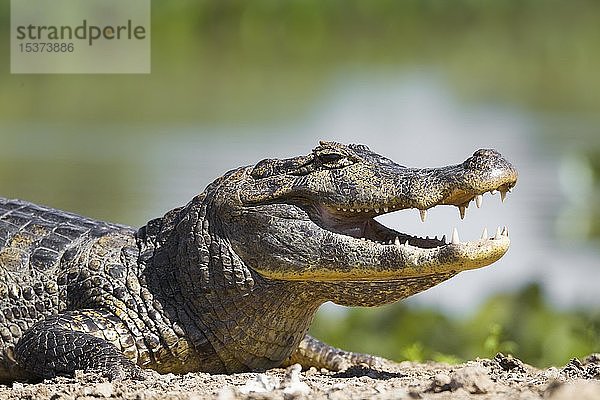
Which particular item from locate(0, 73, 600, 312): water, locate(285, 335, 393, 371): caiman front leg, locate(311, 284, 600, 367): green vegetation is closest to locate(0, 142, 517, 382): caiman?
locate(285, 335, 393, 371): caiman front leg

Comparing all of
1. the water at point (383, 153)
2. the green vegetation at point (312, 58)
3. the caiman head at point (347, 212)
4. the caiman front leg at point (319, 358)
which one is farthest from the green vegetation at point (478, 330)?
the green vegetation at point (312, 58)

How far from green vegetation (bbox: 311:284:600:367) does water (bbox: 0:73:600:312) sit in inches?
17.2

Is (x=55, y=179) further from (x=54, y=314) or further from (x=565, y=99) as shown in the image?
(x=565, y=99)

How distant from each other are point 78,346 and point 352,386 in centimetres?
128

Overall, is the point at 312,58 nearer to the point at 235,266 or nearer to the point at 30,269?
the point at 30,269

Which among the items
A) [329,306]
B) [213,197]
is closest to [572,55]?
[329,306]

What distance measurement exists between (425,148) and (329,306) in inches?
242

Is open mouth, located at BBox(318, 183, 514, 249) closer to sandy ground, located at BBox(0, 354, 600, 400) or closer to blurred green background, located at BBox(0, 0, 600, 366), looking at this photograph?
sandy ground, located at BBox(0, 354, 600, 400)

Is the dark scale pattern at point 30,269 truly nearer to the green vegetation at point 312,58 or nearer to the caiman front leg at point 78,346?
the caiman front leg at point 78,346

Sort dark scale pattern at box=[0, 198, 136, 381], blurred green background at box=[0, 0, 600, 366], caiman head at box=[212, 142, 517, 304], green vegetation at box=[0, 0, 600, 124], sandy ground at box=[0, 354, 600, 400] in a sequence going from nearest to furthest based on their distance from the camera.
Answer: sandy ground at box=[0, 354, 600, 400]
caiman head at box=[212, 142, 517, 304]
dark scale pattern at box=[0, 198, 136, 381]
blurred green background at box=[0, 0, 600, 366]
green vegetation at box=[0, 0, 600, 124]

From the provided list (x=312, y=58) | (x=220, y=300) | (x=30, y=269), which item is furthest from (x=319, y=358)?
(x=312, y=58)

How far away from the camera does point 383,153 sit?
1479cm

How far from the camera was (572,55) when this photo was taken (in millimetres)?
30922

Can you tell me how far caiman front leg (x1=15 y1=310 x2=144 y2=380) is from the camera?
198 inches
